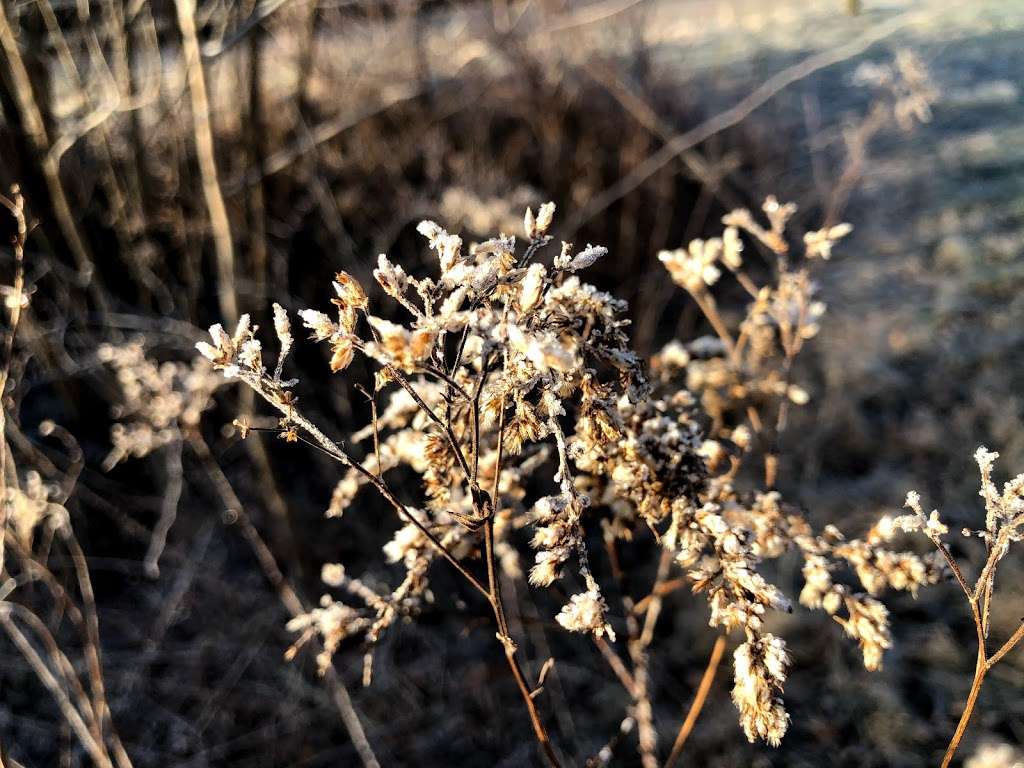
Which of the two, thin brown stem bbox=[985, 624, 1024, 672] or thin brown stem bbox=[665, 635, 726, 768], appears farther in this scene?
thin brown stem bbox=[665, 635, 726, 768]

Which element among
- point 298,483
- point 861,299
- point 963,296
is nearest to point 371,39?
point 298,483

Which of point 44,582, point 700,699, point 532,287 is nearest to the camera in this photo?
point 532,287

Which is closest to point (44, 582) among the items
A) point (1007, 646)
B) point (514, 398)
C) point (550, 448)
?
point (550, 448)

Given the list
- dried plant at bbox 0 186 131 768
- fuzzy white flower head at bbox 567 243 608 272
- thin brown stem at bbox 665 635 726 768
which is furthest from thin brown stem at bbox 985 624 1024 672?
dried plant at bbox 0 186 131 768

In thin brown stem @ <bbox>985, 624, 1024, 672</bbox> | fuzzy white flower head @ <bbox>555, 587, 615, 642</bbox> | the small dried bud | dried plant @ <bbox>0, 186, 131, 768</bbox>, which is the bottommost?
dried plant @ <bbox>0, 186, 131, 768</bbox>

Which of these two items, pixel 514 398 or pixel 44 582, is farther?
pixel 44 582

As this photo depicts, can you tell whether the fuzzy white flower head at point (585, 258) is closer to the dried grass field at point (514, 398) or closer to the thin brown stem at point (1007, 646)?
the dried grass field at point (514, 398)

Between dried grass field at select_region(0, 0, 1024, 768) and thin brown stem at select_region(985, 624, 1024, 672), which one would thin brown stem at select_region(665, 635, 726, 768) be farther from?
thin brown stem at select_region(985, 624, 1024, 672)

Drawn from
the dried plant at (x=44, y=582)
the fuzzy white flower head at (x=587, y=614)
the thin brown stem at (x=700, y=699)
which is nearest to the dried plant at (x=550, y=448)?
the fuzzy white flower head at (x=587, y=614)

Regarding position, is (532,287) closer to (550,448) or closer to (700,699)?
(550,448)

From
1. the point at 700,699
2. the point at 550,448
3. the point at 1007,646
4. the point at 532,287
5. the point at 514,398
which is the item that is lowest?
the point at 700,699
